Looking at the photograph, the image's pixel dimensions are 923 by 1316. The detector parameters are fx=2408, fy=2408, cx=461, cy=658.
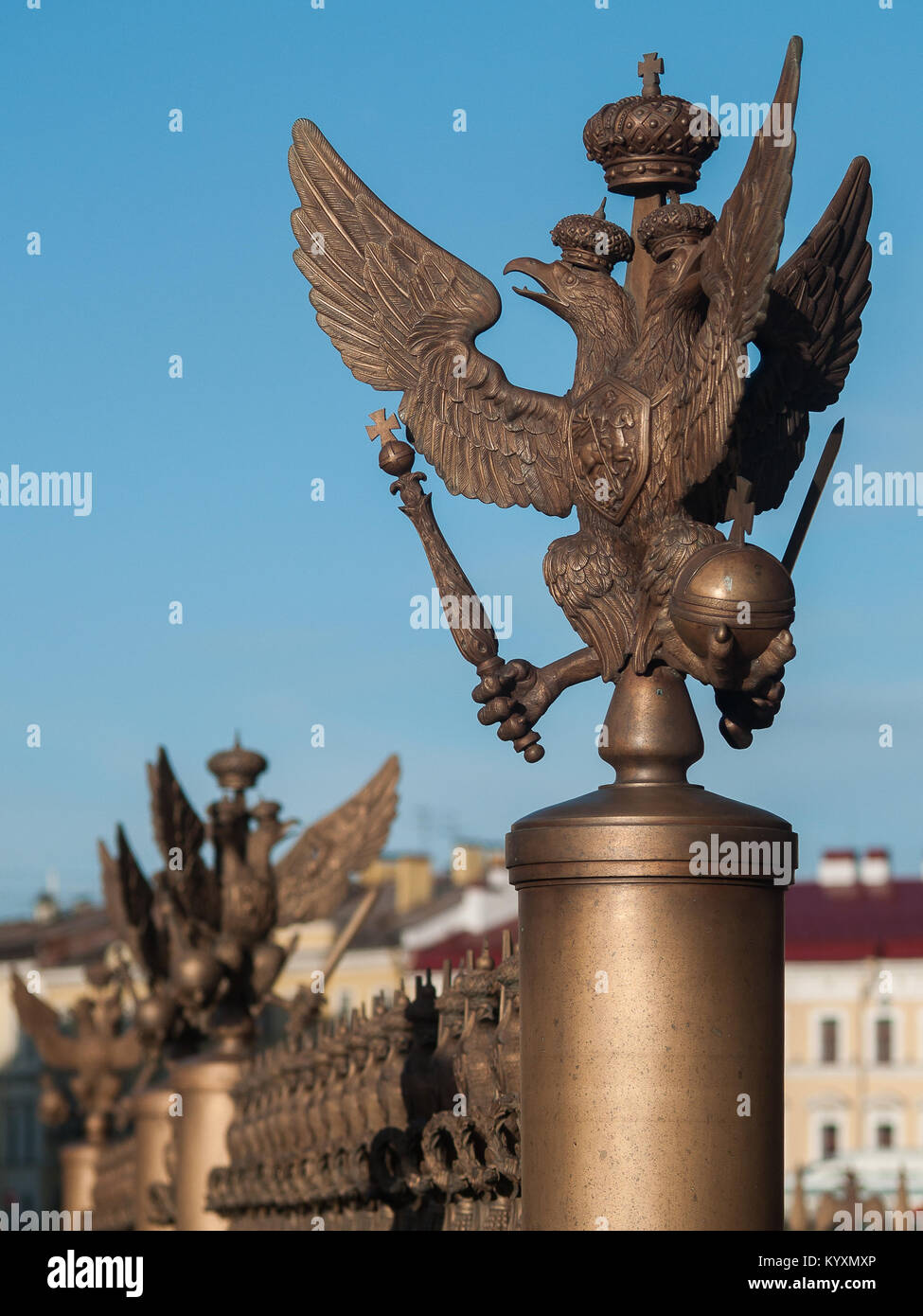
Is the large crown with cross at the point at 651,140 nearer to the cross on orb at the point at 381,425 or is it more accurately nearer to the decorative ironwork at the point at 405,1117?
the cross on orb at the point at 381,425

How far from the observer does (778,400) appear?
528 centimetres

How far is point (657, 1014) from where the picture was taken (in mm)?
4684

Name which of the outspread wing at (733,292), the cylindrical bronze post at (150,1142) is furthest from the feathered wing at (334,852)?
the outspread wing at (733,292)

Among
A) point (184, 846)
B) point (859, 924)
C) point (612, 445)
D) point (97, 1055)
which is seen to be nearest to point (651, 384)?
point (612, 445)

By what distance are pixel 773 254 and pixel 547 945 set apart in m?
1.44

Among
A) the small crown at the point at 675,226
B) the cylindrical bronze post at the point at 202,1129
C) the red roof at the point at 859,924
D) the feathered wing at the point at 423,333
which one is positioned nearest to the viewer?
the small crown at the point at 675,226

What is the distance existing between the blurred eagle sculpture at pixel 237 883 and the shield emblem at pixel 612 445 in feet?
33.1

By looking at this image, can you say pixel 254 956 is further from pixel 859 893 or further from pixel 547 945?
pixel 859 893

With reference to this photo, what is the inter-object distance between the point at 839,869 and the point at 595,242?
52442 millimetres

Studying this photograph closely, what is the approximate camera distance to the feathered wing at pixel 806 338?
5234 mm

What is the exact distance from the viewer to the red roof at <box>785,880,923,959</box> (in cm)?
5241

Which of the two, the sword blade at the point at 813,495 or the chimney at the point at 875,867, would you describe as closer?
the sword blade at the point at 813,495

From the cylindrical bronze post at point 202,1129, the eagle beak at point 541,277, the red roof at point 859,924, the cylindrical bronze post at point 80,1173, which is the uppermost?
the red roof at point 859,924

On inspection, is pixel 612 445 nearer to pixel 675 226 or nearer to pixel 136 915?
pixel 675 226
